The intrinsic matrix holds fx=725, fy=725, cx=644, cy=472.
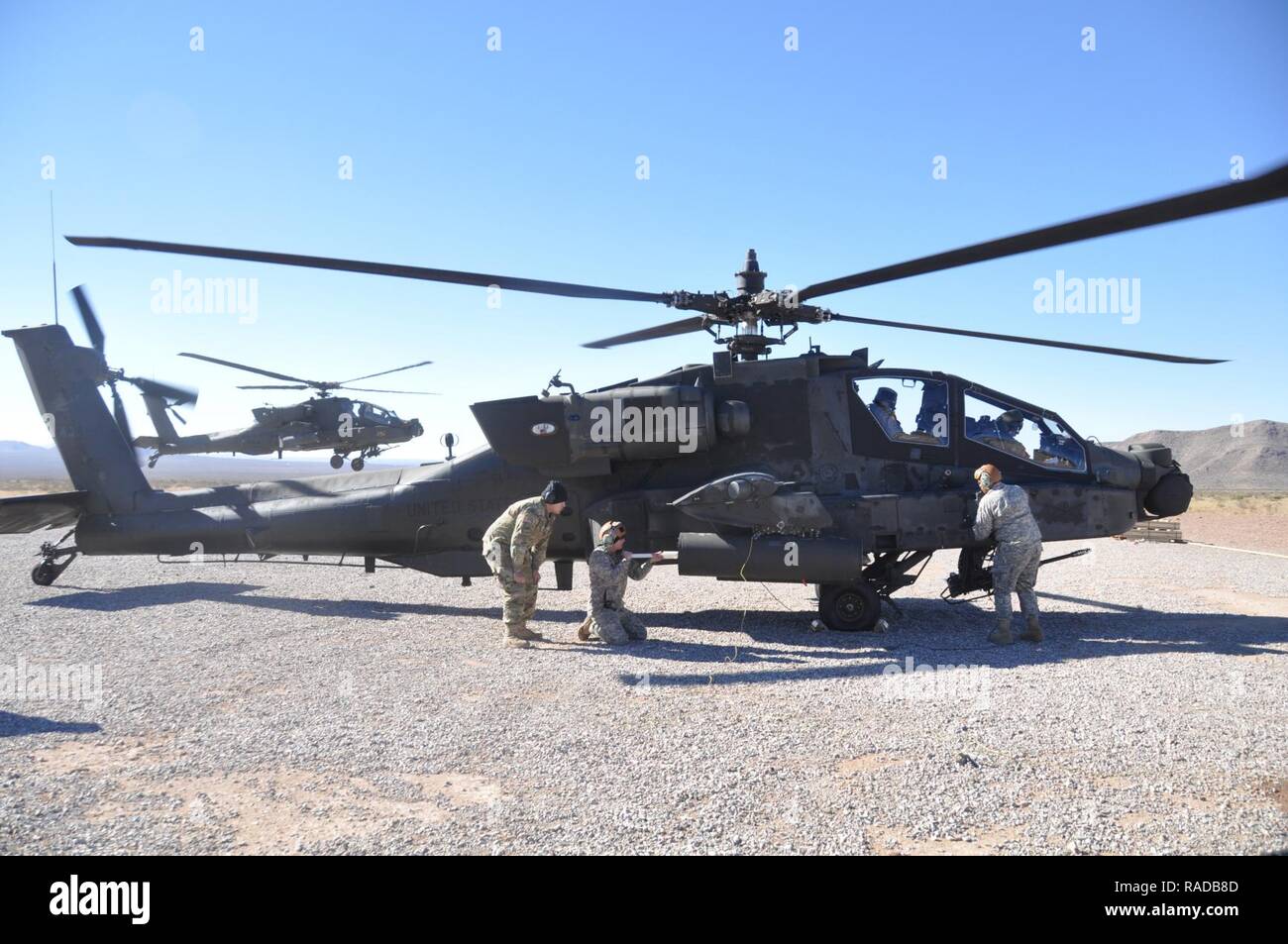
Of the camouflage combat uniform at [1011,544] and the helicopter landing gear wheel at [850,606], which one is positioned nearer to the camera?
the camouflage combat uniform at [1011,544]

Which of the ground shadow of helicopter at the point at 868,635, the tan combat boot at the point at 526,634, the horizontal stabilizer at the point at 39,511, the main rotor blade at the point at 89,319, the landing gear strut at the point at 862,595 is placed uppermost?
the main rotor blade at the point at 89,319

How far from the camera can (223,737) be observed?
4.67 metres

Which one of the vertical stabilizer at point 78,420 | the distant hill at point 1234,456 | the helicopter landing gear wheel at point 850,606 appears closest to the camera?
the helicopter landing gear wheel at point 850,606

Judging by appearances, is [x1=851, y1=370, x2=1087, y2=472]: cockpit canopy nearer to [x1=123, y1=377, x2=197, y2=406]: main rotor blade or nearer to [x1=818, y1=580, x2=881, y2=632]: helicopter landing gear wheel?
[x1=818, y1=580, x2=881, y2=632]: helicopter landing gear wheel

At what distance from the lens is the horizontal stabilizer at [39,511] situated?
10016 mm

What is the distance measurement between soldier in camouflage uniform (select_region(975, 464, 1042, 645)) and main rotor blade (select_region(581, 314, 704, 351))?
3.73m

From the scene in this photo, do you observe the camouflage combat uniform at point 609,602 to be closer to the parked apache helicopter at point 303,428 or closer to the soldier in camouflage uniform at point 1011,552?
the soldier in camouflage uniform at point 1011,552

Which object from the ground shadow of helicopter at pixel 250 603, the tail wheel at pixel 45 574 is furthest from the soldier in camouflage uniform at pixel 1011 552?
the tail wheel at pixel 45 574

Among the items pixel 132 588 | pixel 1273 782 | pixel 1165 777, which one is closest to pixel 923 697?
pixel 1165 777

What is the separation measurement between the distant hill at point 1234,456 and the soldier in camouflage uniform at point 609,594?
9210 cm

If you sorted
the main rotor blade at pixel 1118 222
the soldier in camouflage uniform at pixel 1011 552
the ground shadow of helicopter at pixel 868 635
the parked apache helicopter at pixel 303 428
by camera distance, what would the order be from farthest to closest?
the parked apache helicopter at pixel 303 428
the soldier in camouflage uniform at pixel 1011 552
the ground shadow of helicopter at pixel 868 635
the main rotor blade at pixel 1118 222

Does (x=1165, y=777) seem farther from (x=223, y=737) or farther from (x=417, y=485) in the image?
(x=417, y=485)
